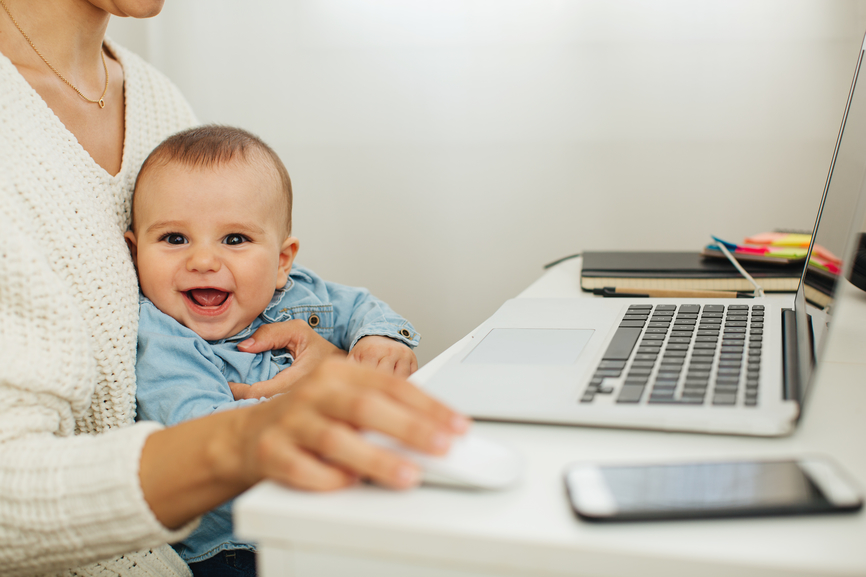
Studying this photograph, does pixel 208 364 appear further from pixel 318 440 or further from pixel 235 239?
→ pixel 318 440

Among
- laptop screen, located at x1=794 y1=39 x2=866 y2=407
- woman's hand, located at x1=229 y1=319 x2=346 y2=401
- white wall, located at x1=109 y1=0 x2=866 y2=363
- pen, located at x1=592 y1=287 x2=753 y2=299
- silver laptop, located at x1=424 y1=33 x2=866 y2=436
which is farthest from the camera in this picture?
white wall, located at x1=109 y1=0 x2=866 y2=363

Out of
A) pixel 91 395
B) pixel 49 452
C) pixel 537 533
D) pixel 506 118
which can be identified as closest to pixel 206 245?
pixel 91 395

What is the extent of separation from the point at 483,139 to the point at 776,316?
1.04 meters

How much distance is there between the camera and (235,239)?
90cm

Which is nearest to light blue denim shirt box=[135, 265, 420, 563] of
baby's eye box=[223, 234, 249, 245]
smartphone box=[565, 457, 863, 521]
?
baby's eye box=[223, 234, 249, 245]

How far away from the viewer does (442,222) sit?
67.3 inches

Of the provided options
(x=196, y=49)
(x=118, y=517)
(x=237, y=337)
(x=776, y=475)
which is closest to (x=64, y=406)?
(x=118, y=517)

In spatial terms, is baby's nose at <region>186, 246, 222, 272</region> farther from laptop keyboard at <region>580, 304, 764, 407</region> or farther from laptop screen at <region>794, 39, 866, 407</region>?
laptop screen at <region>794, 39, 866, 407</region>

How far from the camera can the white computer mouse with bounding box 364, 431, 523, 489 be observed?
0.37m

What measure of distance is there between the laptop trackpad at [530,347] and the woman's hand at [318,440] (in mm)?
208

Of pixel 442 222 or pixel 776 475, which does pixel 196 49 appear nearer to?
pixel 442 222

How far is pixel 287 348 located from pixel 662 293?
22.2 inches

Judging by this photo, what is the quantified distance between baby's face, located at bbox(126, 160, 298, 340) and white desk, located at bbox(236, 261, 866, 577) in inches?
20.0

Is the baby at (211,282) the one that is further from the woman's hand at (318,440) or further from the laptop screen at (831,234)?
the laptop screen at (831,234)
